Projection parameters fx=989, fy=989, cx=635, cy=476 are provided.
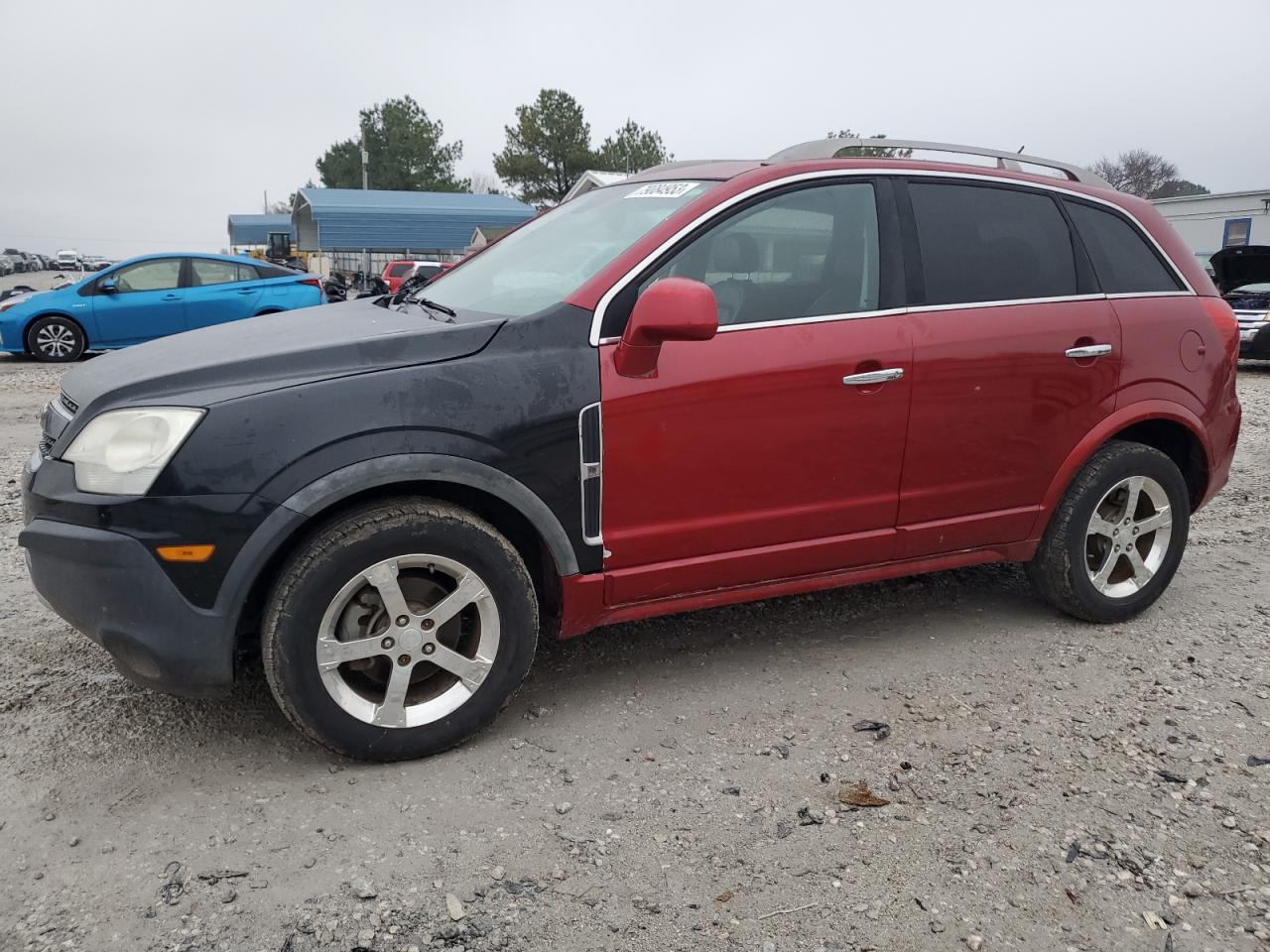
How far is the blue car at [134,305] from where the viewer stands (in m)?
13.1

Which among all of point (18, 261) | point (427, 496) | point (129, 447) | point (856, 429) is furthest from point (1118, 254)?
point (18, 261)

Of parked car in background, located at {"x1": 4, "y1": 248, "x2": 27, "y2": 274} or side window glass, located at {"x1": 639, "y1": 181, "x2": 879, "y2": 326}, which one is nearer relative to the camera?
side window glass, located at {"x1": 639, "y1": 181, "x2": 879, "y2": 326}

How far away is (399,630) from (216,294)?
11.8m

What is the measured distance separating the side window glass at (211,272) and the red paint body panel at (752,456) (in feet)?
39.2

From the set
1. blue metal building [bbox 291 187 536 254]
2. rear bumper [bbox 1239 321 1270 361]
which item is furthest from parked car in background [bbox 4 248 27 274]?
rear bumper [bbox 1239 321 1270 361]

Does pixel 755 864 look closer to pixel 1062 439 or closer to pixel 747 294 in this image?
pixel 747 294

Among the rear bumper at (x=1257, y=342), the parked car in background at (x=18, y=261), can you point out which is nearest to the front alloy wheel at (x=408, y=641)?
the rear bumper at (x=1257, y=342)

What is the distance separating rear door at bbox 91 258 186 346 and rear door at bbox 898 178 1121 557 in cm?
1192

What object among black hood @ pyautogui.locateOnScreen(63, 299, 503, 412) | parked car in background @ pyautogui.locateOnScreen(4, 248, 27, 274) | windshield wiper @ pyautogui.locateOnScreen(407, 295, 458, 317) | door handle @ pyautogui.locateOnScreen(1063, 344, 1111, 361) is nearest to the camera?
black hood @ pyautogui.locateOnScreen(63, 299, 503, 412)

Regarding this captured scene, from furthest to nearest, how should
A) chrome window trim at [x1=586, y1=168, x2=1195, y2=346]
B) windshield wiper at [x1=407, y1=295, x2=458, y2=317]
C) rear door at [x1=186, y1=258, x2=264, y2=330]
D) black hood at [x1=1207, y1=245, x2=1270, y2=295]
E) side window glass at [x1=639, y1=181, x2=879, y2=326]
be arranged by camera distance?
rear door at [x1=186, y1=258, x2=264, y2=330] < black hood at [x1=1207, y1=245, x2=1270, y2=295] < windshield wiper at [x1=407, y1=295, x2=458, y2=317] < side window glass at [x1=639, y1=181, x2=879, y2=326] < chrome window trim at [x1=586, y1=168, x2=1195, y2=346]

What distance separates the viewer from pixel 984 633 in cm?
406

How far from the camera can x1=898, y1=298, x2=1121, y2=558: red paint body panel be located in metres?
3.52

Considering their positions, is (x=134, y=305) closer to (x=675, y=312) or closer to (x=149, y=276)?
(x=149, y=276)

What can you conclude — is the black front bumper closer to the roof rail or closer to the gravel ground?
the gravel ground
